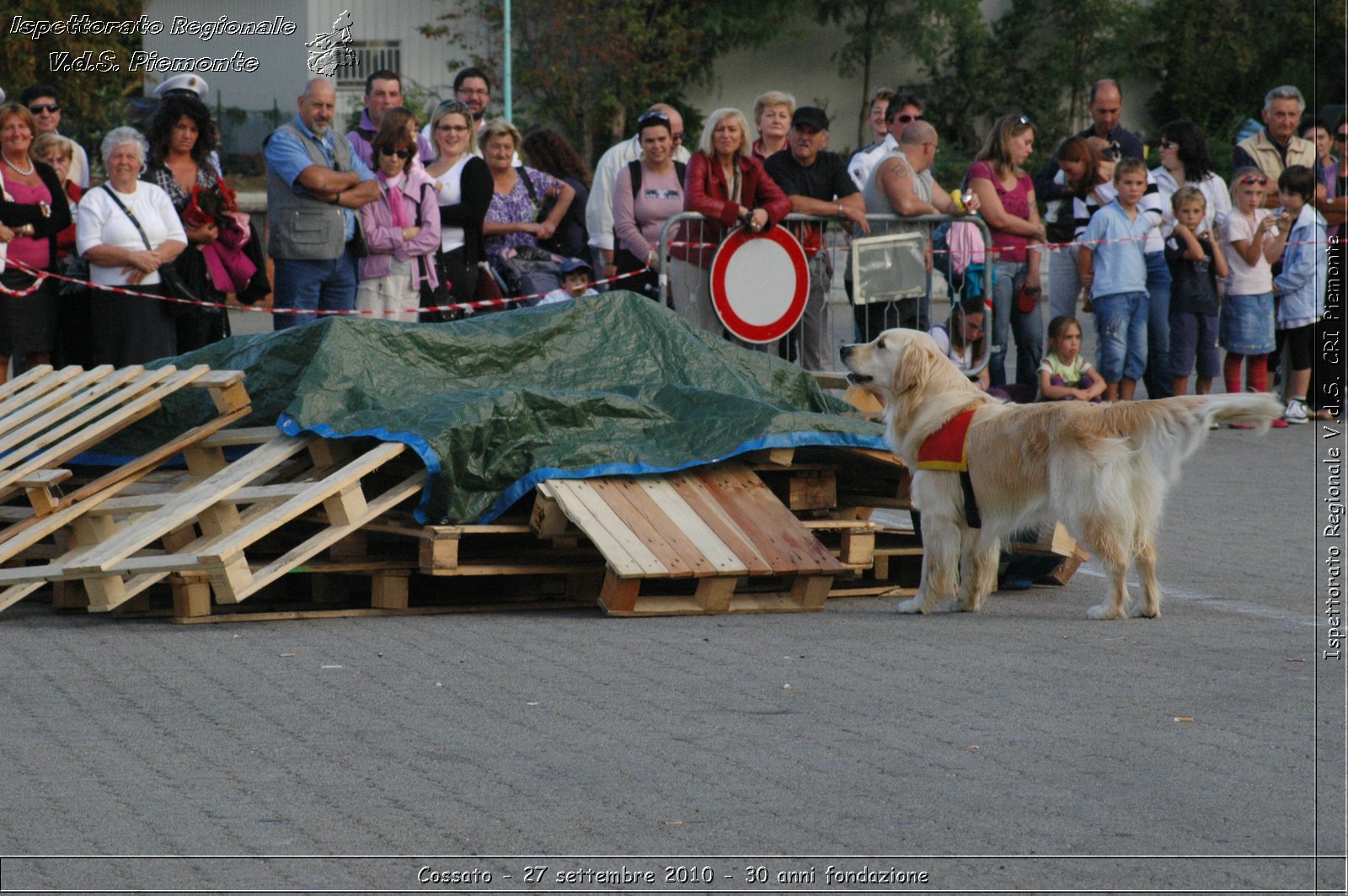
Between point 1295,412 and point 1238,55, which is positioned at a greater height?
point 1238,55

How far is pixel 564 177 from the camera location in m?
13.0

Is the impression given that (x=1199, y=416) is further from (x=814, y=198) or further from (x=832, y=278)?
(x=832, y=278)

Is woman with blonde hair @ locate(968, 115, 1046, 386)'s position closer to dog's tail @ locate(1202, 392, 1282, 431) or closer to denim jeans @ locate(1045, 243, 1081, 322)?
denim jeans @ locate(1045, 243, 1081, 322)

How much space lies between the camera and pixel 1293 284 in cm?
1384

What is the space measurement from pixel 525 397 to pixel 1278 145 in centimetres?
1005

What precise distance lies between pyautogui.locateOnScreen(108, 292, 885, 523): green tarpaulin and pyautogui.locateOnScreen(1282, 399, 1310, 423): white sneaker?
20.8 ft

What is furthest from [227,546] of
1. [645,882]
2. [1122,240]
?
[1122,240]

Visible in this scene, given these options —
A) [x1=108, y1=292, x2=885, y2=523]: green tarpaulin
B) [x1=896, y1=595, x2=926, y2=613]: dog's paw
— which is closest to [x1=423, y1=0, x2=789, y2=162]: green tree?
[x1=108, y1=292, x2=885, y2=523]: green tarpaulin

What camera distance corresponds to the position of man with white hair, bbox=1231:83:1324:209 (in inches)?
593

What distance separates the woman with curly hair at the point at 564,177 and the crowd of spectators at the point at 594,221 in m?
0.02

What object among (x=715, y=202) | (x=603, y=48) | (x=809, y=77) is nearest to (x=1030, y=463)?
(x=715, y=202)

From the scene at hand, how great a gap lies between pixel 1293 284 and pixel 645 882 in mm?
11398

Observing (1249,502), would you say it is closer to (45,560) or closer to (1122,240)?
(1122,240)

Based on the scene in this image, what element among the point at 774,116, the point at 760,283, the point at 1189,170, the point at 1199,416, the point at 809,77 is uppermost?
the point at 809,77
